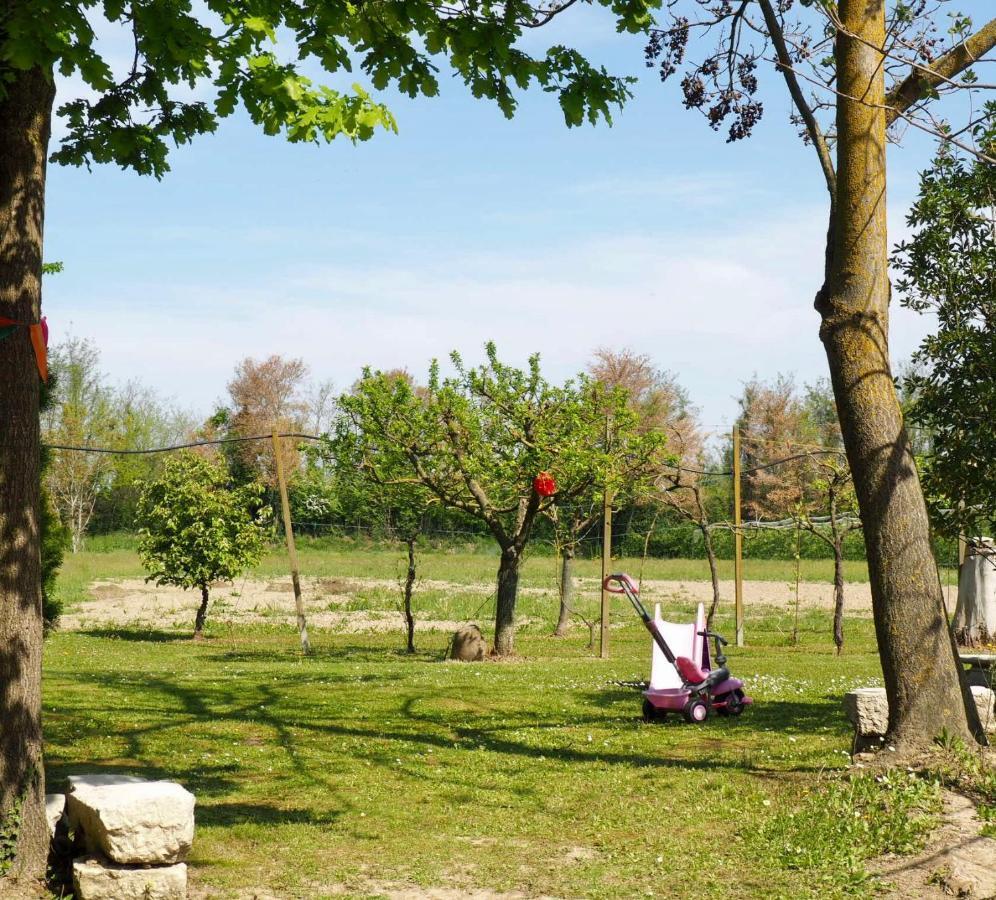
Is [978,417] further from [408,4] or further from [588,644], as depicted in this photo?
[588,644]

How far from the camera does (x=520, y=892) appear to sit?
5508 millimetres

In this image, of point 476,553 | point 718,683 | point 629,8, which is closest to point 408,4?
point 629,8

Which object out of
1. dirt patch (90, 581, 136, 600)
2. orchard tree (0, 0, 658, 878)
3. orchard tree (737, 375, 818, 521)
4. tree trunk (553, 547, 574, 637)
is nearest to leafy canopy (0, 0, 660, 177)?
orchard tree (0, 0, 658, 878)

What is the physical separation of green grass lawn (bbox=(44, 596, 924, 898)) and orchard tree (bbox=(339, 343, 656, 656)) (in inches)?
143

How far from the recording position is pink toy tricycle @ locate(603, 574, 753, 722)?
1025 cm

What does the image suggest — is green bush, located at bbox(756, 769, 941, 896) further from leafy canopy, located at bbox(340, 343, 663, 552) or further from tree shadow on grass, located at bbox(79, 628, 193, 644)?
tree shadow on grass, located at bbox(79, 628, 193, 644)

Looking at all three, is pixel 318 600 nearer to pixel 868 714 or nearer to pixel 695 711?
pixel 695 711

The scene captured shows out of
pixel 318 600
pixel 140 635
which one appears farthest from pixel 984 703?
pixel 318 600

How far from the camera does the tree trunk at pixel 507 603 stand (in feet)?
59.1

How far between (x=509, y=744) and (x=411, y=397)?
9.24m

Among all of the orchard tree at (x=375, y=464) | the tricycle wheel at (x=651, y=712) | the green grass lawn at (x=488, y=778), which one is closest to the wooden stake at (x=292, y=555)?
the orchard tree at (x=375, y=464)

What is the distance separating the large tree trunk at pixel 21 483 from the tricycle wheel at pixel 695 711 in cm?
623

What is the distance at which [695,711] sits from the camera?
405 inches

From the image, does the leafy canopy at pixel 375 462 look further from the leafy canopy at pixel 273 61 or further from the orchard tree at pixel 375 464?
the leafy canopy at pixel 273 61
